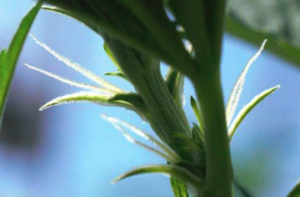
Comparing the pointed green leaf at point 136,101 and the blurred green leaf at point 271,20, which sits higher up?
the blurred green leaf at point 271,20

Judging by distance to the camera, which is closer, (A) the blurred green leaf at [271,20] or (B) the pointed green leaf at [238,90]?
(A) the blurred green leaf at [271,20]

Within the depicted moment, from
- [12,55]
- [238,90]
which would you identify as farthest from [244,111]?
[12,55]

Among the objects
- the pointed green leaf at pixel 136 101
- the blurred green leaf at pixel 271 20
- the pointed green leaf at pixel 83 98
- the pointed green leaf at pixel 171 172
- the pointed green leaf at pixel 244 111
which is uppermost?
the blurred green leaf at pixel 271 20

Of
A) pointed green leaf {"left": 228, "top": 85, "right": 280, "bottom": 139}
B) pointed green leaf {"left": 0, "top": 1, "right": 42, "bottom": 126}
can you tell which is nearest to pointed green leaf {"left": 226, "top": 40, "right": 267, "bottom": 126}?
pointed green leaf {"left": 228, "top": 85, "right": 280, "bottom": 139}

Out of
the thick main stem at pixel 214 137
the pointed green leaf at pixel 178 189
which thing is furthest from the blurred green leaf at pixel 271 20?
the pointed green leaf at pixel 178 189

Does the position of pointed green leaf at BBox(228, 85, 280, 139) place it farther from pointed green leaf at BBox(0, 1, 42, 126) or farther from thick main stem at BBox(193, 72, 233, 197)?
pointed green leaf at BBox(0, 1, 42, 126)

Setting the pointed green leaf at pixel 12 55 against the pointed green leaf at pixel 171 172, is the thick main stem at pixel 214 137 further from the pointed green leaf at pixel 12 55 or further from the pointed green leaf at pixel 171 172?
the pointed green leaf at pixel 12 55

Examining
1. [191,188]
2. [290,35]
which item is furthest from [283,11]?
[191,188]
